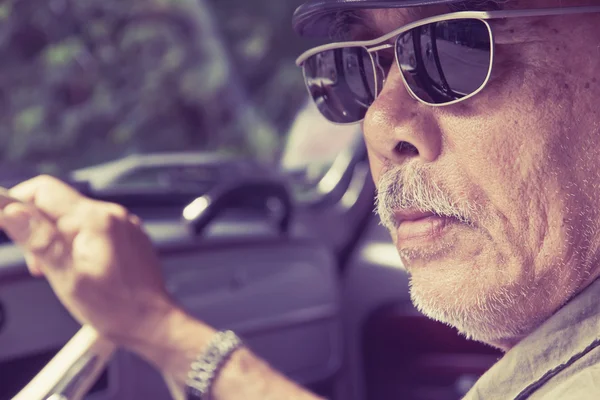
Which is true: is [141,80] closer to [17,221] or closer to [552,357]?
[17,221]

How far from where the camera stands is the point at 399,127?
1.31 metres

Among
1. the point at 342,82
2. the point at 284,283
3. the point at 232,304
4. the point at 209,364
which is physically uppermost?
the point at 342,82

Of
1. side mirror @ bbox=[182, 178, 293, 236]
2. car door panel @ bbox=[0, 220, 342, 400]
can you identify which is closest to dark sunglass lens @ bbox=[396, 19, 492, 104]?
car door panel @ bbox=[0, 220, 342, 400]

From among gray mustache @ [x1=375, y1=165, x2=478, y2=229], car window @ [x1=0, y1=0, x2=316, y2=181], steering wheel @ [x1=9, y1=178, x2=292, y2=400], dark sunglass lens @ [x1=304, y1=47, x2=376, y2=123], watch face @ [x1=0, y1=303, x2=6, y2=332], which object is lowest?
car window @ [x1=0, y1=0, x2=316, y2=181]

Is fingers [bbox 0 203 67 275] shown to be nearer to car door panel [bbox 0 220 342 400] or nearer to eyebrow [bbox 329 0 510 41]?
car door panel [bbox 0 220 342 400]

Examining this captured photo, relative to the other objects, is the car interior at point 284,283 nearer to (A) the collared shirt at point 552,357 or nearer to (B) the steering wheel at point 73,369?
(B) the steering wheel at point 73,369

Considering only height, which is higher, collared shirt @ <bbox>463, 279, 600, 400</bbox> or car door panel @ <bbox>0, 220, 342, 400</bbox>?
collared shirt @ <bbox>463, 279, 600, 400</bbox>

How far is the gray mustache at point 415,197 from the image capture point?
124 cm

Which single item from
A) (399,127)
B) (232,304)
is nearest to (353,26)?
(399,127)

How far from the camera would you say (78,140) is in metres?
3.24

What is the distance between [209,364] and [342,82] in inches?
25.5

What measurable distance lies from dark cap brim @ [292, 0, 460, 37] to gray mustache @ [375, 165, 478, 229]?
0.84 feet

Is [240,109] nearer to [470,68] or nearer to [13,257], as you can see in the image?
[13,257]

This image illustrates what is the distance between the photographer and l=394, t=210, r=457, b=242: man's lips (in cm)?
128
